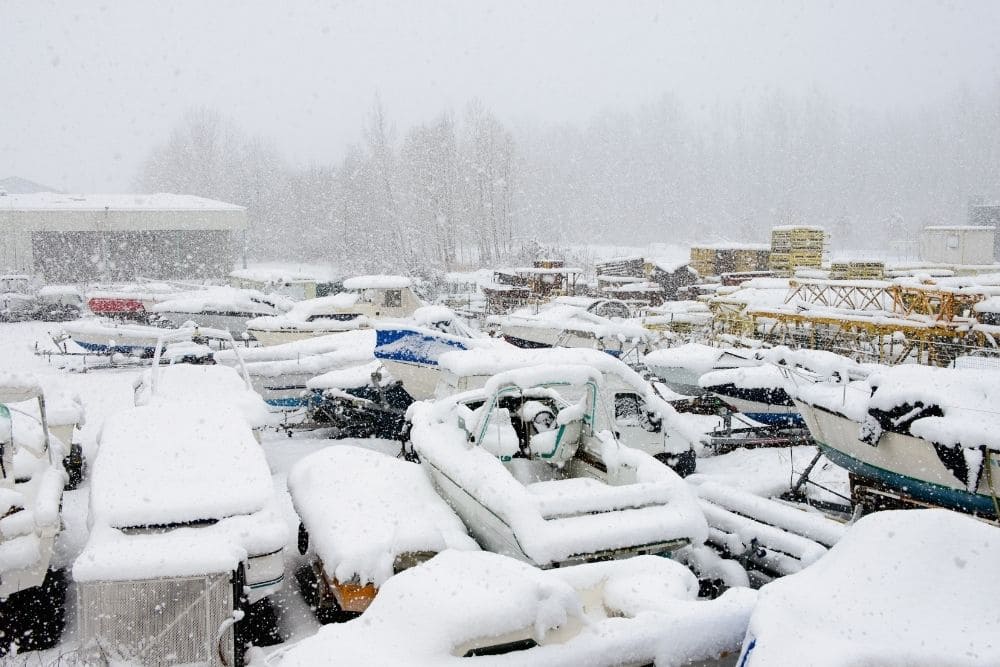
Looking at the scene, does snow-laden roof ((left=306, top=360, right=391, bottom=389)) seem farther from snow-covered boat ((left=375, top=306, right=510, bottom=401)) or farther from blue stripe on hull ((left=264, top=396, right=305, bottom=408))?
blue stripe on hull ((left=264, top=396, right=305, bottom=408))

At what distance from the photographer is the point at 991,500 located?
6691mm

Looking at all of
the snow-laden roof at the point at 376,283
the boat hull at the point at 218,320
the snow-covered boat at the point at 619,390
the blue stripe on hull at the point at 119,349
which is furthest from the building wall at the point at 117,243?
the snow-covered boat at the point at 619,390

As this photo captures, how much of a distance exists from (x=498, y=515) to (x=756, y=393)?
7025 millimetres

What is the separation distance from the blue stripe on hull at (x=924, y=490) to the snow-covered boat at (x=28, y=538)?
7.69m

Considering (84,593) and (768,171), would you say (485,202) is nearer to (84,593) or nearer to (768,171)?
(768,171)

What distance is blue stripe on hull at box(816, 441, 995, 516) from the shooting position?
6.77m

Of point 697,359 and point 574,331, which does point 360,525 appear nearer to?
point 697,359

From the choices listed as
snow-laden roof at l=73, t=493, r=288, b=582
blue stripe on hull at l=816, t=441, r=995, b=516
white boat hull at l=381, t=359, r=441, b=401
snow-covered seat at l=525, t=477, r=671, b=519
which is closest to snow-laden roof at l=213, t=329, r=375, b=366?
white boat hull at l=381, t=359, r=441, b=401

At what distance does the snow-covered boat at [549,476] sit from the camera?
16.9ft

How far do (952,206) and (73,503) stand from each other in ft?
306

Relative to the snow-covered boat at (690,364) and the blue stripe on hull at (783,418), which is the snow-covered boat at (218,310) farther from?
the blue stripe on hull at (783,418)

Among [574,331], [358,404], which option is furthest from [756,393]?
[358,404]

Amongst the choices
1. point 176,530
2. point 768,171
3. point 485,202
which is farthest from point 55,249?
point 768,171

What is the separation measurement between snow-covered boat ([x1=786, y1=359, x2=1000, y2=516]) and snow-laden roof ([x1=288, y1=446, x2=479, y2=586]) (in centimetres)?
Answer: 462
